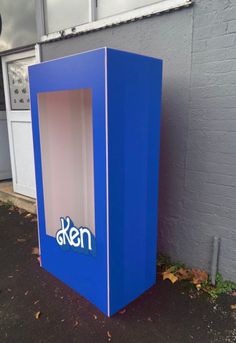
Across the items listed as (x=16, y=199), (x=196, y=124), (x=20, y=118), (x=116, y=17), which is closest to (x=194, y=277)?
(x=196, y=124)

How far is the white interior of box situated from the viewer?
2.11 m

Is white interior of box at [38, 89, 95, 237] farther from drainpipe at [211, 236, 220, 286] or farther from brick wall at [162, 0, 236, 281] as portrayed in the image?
drainpipe at [211, 236, 220, 286]

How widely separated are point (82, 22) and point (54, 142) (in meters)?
1.59

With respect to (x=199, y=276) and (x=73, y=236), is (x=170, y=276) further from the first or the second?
(x=73, y=236)

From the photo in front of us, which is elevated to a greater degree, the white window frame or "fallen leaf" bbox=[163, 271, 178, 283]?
the white window frame

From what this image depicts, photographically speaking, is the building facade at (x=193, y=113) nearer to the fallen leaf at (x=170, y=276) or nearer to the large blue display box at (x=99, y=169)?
the fallen leaf at (x=170, y=276)

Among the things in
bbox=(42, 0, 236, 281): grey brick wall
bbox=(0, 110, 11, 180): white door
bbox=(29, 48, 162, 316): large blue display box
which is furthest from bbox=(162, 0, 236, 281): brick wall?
bbox=(0, 110, 11, 180): white door

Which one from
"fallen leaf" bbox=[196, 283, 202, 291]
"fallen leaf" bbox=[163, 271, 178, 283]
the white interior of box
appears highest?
the white interior of box

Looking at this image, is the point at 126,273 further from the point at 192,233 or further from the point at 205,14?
the point at 205,14

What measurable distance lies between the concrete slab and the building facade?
84.5 inches

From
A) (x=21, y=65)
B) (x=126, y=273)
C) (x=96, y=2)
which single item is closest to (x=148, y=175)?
(x=126, y=273)

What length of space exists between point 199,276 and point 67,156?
154cm

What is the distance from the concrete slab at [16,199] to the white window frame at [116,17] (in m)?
2.23

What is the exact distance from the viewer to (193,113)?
7.38 feet
